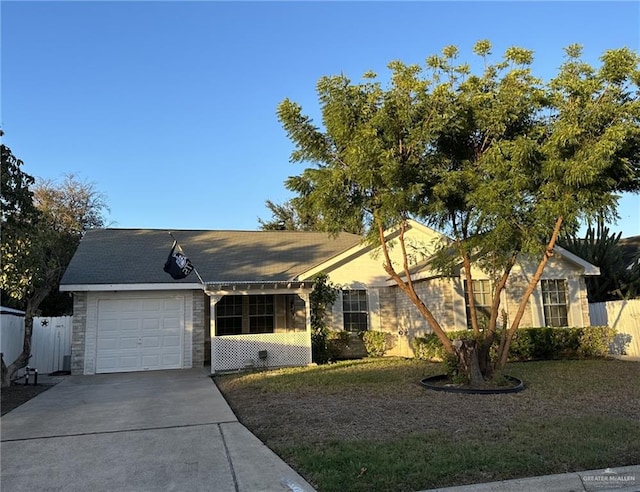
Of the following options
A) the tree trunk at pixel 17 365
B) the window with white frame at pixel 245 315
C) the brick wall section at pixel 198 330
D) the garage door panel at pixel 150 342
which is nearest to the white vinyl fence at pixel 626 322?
the window with white frame at pixel 245 315

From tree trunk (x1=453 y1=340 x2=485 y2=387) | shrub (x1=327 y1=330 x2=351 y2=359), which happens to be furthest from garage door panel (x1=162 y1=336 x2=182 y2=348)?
tree trunk (x1=453 y1=340 x2=485 y2=387)

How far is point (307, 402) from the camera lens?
360 inches

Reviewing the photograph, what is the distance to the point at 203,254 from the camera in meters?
18.3

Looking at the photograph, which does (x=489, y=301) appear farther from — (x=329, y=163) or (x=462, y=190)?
(x=329, y=163)

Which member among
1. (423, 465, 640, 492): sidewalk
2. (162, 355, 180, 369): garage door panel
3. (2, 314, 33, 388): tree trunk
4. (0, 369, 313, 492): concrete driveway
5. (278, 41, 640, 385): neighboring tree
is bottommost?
(423, 465, 640, 492): sidewalk

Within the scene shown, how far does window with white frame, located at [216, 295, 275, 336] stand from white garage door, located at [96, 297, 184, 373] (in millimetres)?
1910

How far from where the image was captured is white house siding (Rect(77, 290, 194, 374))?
48.8 feet

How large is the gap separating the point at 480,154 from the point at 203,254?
11.0 m

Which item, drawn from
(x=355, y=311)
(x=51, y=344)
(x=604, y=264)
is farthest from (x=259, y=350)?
(x=604, y=264)

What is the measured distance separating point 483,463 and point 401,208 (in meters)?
5.89

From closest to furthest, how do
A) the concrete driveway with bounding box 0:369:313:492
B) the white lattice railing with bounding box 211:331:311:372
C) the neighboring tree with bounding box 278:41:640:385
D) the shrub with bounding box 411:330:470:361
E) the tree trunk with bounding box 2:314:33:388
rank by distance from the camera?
the concrete driveway with bounding box 0:369:313:492 → the neighboring tree with bounding box 278:41:640:385 → the tree trunk with bounding box 2:314:33:388 → the shrub with bounding box 411:330:470:361 → the white lattice railing with bounding box 211:331:311:372

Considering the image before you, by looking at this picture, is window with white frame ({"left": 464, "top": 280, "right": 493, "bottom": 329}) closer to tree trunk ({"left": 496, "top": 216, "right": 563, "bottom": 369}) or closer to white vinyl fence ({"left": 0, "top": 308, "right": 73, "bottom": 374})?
tree trunk ({"left": 496, "top": 216, "right": 563, "bottom": 369})

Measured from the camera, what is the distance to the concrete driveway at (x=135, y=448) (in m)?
5.21

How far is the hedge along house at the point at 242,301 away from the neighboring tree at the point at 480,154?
3.52 meters
